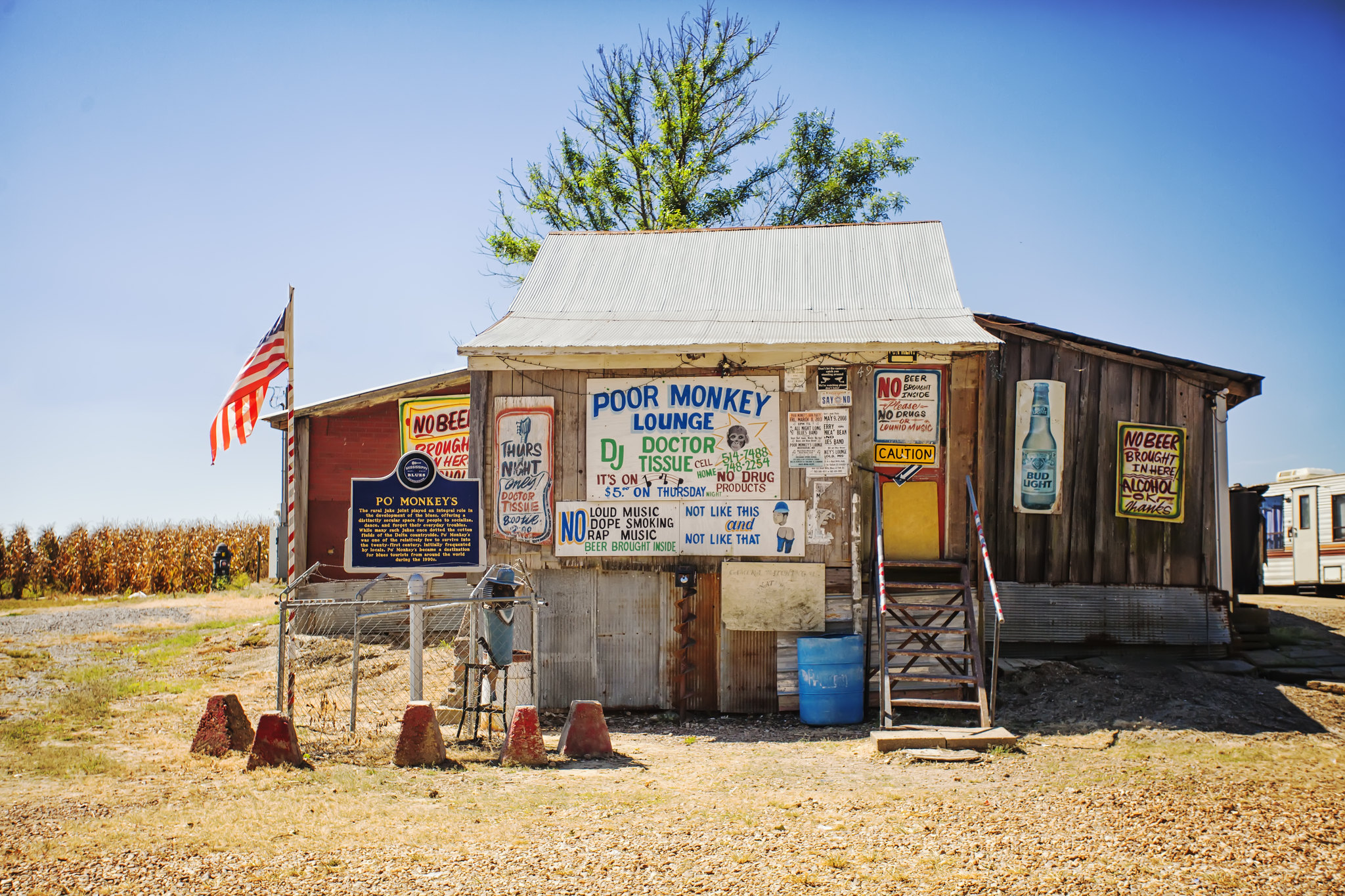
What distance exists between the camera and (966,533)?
11.3 metres

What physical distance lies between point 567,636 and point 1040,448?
23.3ft

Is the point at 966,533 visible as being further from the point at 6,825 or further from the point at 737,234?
the point at 6,825

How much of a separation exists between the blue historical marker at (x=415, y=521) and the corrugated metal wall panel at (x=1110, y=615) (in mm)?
7496

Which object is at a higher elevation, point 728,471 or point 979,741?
point 728,471

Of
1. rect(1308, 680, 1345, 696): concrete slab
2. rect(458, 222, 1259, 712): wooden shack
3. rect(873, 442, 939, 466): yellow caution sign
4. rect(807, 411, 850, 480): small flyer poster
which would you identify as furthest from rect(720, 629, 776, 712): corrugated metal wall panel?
rect(1308, 680, 1345, 696): concrete slab

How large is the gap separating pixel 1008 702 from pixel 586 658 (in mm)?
4960

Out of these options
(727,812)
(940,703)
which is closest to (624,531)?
(940,703)

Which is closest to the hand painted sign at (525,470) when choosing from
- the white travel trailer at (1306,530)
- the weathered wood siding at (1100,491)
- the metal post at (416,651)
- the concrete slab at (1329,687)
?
the metal post at (416,651)

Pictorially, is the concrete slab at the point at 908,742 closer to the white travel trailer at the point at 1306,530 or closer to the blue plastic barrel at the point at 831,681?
the blue plastic barrel at the point at 831,681

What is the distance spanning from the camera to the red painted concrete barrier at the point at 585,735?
8.73 m

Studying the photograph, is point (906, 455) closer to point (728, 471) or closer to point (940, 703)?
point (728, 471)

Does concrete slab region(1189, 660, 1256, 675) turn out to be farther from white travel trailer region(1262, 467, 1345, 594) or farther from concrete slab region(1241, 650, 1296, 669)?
white travel trailer region(1262, 467, 1345, 594)

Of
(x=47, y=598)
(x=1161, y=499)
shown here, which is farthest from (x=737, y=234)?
(x=47, y=598)

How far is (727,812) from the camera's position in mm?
6586
